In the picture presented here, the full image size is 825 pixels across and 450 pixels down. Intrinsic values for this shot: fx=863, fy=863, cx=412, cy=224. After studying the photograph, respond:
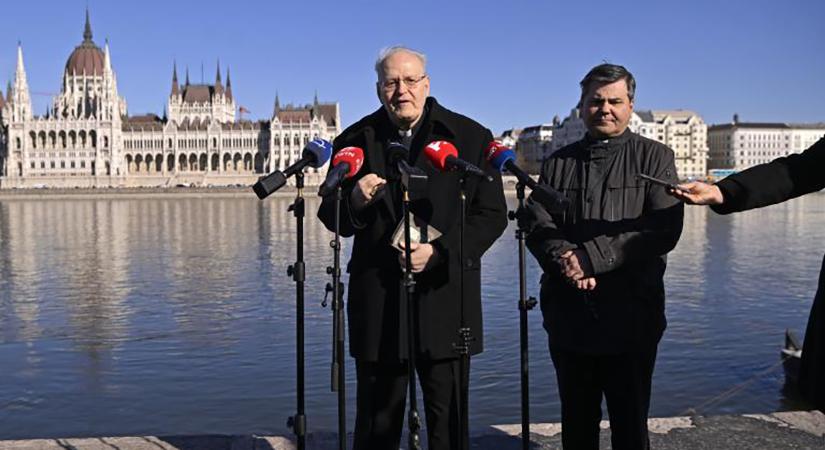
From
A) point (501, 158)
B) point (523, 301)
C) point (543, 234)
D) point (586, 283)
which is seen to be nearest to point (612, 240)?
point (586, 283)

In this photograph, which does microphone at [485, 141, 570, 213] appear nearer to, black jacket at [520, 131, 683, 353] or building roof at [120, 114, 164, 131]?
black jacket at [520, 131, 683, 353]

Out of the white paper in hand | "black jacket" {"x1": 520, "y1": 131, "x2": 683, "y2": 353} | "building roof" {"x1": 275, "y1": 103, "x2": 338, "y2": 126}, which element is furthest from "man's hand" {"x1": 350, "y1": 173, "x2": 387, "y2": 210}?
"building roof" {"x1": 275, "y1": 103, "x2": 338, "y2": 126}

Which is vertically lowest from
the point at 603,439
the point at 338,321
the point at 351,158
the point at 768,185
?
the point at 603,439

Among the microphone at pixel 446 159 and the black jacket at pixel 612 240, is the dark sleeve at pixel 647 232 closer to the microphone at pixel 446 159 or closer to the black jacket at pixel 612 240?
the black jacket at pixel 612 240

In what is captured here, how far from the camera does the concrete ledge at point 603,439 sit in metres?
4.29

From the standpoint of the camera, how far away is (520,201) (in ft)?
11.2

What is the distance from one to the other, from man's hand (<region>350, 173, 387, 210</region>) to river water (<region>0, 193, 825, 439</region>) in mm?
4272

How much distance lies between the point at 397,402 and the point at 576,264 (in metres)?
0.91

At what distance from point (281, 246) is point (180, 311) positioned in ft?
43.3

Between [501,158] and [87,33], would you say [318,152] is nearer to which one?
[501,158]

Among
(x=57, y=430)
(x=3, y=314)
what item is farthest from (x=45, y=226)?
(x=57, y=430)

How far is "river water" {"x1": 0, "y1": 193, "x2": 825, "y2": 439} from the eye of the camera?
25.0 ft

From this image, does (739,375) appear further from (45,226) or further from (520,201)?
(45,226)

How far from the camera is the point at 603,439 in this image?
443 centimetres
